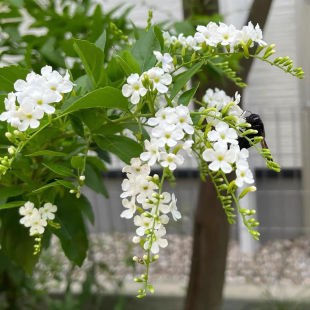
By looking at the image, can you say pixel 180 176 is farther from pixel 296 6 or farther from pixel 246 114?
pixel 246 114

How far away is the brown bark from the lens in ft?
4.18

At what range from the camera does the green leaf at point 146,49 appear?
2.05 feet

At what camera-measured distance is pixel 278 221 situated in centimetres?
222

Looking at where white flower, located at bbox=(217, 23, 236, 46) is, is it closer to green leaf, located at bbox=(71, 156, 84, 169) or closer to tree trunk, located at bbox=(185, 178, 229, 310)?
green leaf, located at bbox=(71, 156, 84, 169)

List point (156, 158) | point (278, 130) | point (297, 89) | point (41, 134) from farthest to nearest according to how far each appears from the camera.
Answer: point (297, 89) → point (278, 130) → point (41, 134) → point (156, 158)

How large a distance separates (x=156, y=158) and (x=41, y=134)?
0.59ft

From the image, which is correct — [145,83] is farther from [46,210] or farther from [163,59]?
[46,210]

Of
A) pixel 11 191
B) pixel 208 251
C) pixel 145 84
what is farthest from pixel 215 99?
pixel 208 251

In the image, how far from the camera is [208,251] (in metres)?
1.32

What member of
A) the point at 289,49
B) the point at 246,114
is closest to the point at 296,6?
the point at 289,49

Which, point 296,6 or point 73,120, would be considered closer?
point 73,120

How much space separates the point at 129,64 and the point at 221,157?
0.16 metres

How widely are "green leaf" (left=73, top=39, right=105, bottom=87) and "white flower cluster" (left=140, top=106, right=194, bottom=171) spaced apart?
0.11 m

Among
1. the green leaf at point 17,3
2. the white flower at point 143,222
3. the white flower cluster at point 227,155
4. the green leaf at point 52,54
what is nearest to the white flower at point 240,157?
the white flower cluster at point 227,155
